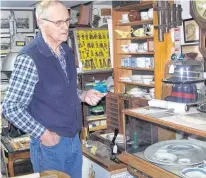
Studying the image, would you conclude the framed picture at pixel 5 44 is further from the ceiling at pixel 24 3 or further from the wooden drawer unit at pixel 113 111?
the wooden drawer unit at pixel 113 111

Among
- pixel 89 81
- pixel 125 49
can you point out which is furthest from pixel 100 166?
pixel 89 81

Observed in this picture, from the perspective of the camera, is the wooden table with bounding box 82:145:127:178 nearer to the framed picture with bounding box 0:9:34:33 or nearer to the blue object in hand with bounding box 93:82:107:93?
the blue object in hand with bounding box 93:82:107:93

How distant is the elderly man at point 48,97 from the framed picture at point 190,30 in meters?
0.92

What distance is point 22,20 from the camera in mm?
5652

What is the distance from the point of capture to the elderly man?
163 cm

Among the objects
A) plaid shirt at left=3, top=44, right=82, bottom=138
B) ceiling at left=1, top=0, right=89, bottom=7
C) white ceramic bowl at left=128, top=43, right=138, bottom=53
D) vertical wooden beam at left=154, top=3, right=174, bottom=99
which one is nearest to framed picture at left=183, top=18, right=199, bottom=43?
vertical wooden beam at left=154, top=3, right=174, bottom=99

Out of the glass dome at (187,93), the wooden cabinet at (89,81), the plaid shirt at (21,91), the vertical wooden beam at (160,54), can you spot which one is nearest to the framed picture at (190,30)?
the vertical wooden beam at (160,54)

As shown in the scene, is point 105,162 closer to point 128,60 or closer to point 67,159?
point 67,159

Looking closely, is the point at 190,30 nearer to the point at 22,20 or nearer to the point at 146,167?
the point at 146,167

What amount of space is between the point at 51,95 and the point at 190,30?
1221mm

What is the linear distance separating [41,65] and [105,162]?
1.10 m

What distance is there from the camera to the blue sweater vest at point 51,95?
1.69m

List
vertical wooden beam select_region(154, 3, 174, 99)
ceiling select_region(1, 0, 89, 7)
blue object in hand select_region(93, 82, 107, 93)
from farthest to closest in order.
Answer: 1. ceiling select_region(1, 0, 89, 7)
2. blue object in hand select_region(93, 82, 107, 93)
3. vertical wooden beam select_region(154, 3, 174, 99)

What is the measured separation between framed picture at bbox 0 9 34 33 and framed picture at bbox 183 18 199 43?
378 cm
